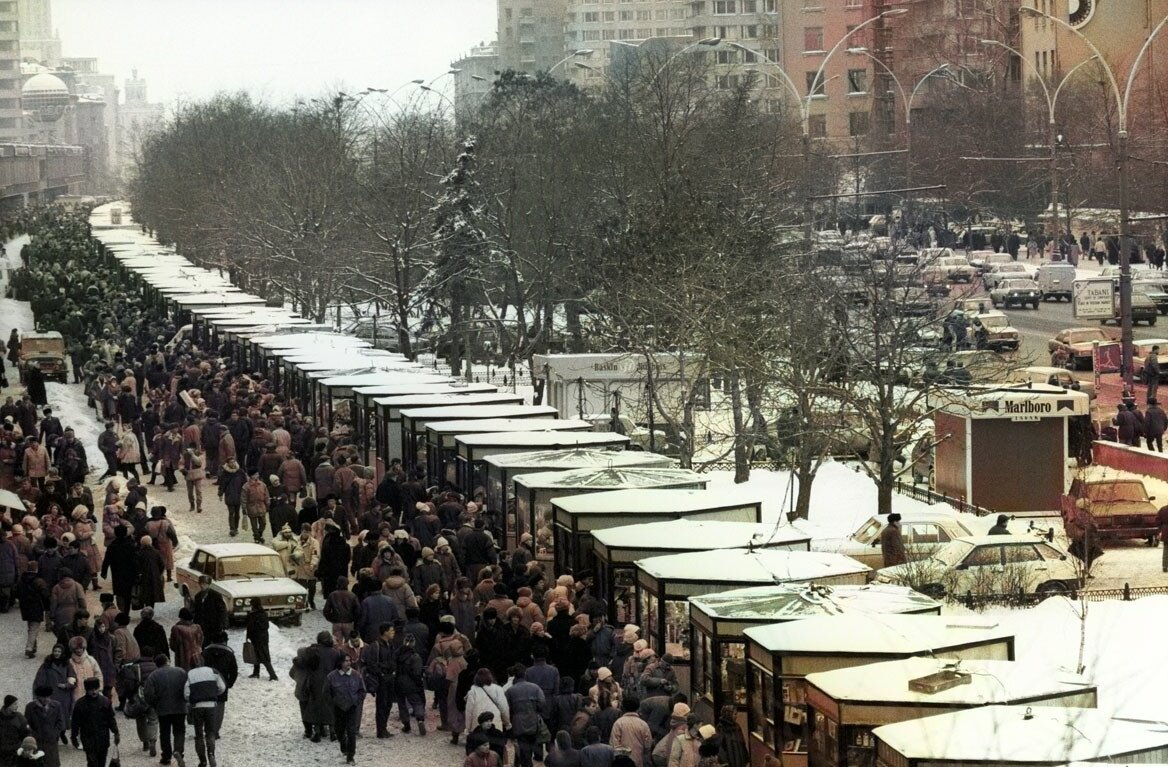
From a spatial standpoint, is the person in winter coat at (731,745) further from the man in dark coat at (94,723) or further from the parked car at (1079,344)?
the parked car at (1079,344)

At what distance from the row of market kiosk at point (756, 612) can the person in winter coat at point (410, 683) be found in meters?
1.96

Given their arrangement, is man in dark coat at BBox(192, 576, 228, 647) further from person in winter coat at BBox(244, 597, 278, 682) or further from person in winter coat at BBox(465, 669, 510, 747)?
person in winter coat at BBox(465, 669, 510, 747)

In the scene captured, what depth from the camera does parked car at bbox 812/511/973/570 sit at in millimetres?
24203

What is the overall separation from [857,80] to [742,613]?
131954 mm

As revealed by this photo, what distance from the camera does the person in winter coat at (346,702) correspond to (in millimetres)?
17094

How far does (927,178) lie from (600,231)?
52022mm

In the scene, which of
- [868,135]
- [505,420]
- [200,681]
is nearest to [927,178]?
[868,135]

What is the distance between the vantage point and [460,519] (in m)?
23.6

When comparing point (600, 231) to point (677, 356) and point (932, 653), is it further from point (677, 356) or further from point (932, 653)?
point (932, 653)

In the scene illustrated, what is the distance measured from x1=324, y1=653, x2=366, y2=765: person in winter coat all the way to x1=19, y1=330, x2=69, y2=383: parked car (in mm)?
35089

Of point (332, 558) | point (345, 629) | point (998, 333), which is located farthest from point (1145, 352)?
point (345, 629)

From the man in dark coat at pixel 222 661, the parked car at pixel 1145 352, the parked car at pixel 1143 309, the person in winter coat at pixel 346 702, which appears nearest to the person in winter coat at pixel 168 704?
the man in dark coat at pixel 222 661

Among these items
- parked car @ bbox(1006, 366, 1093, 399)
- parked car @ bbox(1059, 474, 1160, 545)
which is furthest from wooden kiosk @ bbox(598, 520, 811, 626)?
parked car @ bbox(1006, 366, 1093, 399)

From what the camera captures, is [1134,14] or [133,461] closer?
[133,461]
